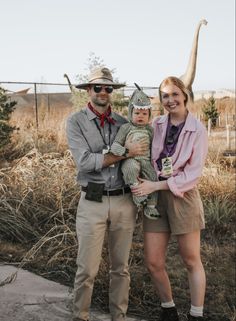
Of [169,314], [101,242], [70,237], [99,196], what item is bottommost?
[169,314]

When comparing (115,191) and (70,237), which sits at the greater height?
(115,191)

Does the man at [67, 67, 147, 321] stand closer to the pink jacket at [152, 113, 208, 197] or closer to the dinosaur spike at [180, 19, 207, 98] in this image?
the pink jacket at [152, 113, 208, 197]

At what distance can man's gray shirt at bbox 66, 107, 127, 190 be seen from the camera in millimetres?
3273

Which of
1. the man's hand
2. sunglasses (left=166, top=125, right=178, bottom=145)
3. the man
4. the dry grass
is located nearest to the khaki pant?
the man

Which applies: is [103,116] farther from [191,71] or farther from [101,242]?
[191,71]

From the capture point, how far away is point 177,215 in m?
3.38

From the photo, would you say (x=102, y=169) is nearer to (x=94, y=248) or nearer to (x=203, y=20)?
(x=94, y=248)

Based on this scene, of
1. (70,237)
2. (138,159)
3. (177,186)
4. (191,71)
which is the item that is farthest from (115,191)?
(191,71)

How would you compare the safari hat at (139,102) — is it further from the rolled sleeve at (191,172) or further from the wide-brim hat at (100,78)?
the rolled sleeve at (191,172)

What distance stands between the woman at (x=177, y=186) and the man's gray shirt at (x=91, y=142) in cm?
18

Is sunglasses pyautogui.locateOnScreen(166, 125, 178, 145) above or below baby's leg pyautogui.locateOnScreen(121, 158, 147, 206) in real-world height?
above

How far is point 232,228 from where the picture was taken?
641 centimetres

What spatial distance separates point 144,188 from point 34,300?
1351mm

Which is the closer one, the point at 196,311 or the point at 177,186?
the point at 177,186
